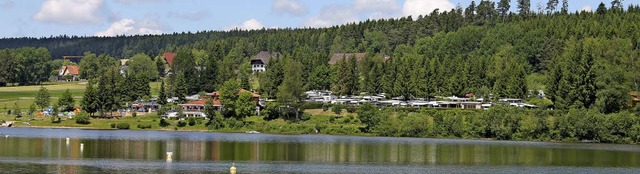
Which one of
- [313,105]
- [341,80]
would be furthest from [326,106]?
[341,80]

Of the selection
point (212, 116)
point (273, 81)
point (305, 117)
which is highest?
point (273, 81)

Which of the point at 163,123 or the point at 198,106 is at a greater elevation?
the point at 198,106

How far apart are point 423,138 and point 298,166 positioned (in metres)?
60.5

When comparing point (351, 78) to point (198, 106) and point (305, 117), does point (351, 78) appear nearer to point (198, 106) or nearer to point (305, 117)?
point (305, 117)

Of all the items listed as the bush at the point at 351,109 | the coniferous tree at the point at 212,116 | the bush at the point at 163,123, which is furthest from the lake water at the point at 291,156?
the bush at the point at 351,109

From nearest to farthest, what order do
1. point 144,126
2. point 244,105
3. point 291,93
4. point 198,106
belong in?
1. point 144,126
2. point 291,93
3. point 244,105
4. point 198,106

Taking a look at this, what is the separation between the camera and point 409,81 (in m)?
169

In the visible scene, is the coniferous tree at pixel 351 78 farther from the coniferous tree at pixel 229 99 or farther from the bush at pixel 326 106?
the coniferous tree at pixel 229 99

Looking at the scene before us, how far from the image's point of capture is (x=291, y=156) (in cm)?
8588

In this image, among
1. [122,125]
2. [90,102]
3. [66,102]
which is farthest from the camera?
[66,102]

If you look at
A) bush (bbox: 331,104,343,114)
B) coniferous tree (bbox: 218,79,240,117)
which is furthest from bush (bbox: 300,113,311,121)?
coniferous tree (bbox: 218,79,240,117)

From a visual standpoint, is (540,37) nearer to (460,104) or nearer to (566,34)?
(566,34)

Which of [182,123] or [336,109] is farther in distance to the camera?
[336,109]

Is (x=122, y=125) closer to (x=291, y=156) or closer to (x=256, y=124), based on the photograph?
(x=256, y=124)
